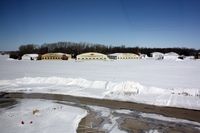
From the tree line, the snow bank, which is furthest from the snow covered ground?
the tree line

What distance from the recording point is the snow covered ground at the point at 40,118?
7.82m

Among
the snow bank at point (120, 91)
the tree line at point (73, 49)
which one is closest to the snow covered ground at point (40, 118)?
the snow bank at point (120, 91)

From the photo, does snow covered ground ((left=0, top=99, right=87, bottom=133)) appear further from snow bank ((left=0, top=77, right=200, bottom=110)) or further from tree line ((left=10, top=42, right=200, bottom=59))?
tree line ((left=10, top=42, right=200, bottom=59))

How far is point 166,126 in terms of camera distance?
827cm

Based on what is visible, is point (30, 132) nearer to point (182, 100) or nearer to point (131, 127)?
point (131, 127)

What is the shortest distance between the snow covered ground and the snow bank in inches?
133

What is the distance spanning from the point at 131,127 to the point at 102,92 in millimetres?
6725

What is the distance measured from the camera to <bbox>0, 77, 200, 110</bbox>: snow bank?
12.4 m

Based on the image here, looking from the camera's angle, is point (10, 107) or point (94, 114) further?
point (10, 107)

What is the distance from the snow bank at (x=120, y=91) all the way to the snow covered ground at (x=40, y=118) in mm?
3385

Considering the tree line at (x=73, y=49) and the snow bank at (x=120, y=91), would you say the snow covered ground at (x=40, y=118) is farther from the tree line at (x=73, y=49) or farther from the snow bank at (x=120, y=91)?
the tree line at (x=73, y=49)

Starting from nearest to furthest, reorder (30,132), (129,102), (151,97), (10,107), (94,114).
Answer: (30,132), (94,114), (10,107), (129,102), (151,97)

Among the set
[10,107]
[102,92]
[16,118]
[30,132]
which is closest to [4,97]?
[10,107]

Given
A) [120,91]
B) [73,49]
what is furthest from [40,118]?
[73,49]
